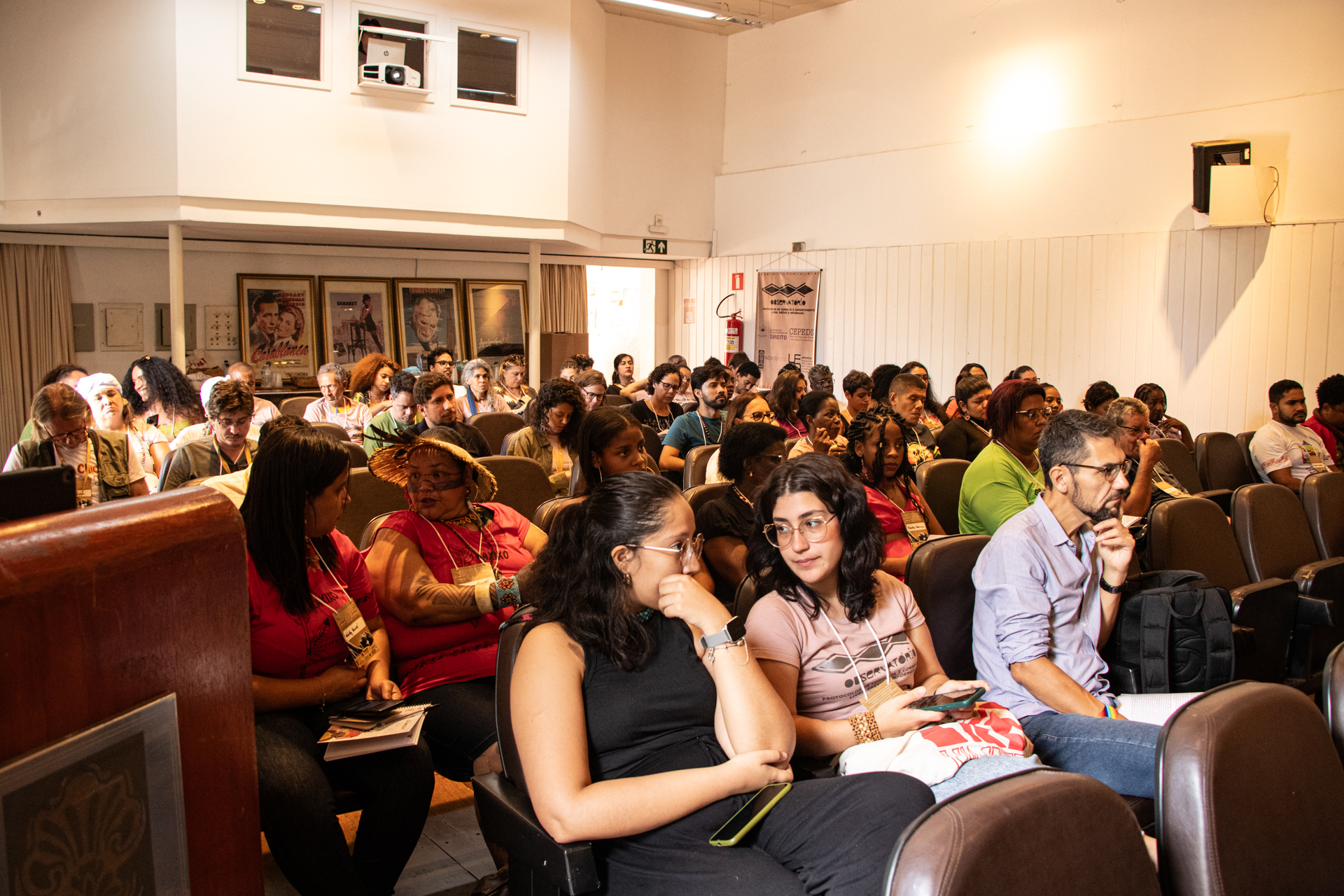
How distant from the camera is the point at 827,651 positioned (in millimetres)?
2393

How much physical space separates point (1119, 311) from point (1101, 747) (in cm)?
703

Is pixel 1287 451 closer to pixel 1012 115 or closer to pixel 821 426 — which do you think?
pixel 821 426

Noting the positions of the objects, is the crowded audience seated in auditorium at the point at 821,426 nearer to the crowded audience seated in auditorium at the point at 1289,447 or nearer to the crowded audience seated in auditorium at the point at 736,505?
the crowded audience seated in auditorium at the point at 736,505

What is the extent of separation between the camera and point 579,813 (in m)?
1.70

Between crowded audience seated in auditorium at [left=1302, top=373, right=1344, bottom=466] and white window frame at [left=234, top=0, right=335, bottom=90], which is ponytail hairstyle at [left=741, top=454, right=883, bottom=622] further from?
white window frame at [left=234, top=0, right=335, bottom=90]

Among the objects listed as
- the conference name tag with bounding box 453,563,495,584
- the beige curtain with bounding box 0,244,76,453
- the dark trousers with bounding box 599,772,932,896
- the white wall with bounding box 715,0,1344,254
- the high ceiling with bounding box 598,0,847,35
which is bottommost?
the dark trousers with bounding box 599,772,932,896

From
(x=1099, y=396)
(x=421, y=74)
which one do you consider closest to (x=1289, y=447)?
(x=1099, y=396)

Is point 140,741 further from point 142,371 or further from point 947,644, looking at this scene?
point 142,371

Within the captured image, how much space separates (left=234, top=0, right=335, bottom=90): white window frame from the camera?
8.20 m

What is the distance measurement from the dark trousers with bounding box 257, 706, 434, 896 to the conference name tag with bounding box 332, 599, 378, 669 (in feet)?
0.58

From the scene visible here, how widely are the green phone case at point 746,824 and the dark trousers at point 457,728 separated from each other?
91 centimetres

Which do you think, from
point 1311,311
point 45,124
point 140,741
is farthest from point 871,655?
point 45,124

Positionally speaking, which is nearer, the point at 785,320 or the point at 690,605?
the point at 690,605

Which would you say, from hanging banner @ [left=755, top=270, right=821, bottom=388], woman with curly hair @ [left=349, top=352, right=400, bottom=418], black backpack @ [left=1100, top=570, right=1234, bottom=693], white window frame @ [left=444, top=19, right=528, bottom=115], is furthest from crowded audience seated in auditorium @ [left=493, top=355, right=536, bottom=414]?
black backpack @ [left=1100, top=570, right=1234, bottom=693]
